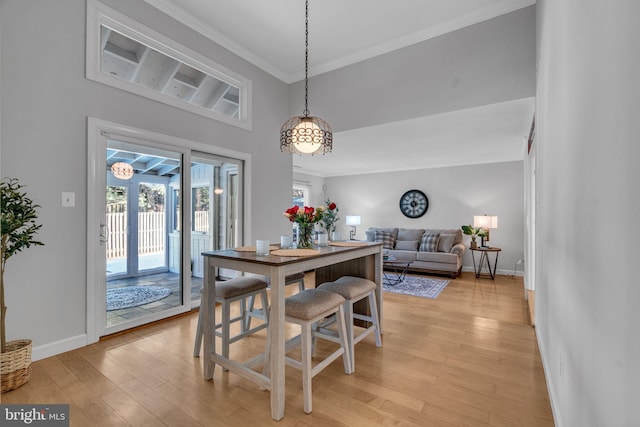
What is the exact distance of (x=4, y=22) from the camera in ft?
7.04

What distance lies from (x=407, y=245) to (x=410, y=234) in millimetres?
371

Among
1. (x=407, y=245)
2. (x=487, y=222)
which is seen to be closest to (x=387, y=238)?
(x=407, y=245)

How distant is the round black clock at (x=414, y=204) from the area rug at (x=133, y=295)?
554 cm

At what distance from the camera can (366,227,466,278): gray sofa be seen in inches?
226

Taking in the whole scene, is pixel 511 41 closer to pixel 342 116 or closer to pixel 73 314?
pixel 342 116

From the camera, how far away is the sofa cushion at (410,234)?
672 centimetres

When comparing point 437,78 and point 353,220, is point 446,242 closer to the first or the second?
point 353,220

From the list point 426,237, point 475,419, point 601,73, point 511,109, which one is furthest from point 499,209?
point 601,73

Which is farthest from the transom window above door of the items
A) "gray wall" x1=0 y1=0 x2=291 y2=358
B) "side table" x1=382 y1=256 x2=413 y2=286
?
"side table" x1=382 y1=256 x2=413 y2=286

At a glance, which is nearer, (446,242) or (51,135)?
(51,135)

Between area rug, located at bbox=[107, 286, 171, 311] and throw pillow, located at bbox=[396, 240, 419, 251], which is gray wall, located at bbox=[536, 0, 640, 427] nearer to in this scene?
area rug, located at bbox=[107, 286, 171, 311]

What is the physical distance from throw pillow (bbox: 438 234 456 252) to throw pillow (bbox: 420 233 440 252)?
8cm

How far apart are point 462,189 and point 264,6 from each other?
545cm

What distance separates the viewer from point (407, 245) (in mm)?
6555
